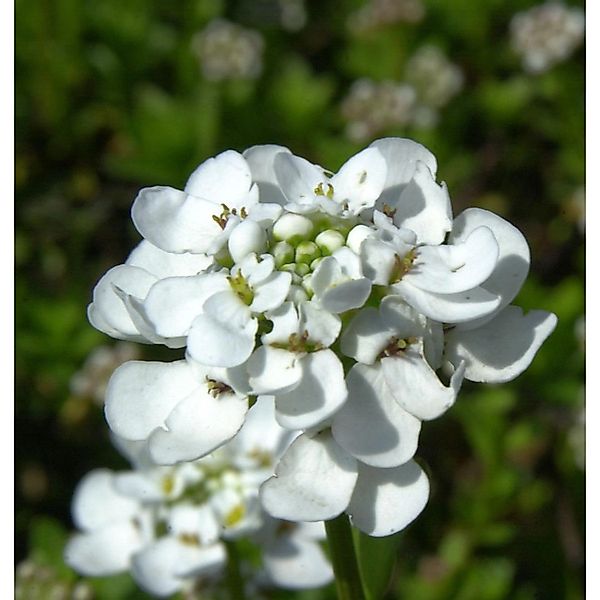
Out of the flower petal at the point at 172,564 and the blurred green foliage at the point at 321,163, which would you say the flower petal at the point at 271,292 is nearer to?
the flower petal at the point at 172,564

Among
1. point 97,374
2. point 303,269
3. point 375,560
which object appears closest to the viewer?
point 303,269

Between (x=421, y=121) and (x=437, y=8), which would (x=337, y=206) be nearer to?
(x=421, y=121)

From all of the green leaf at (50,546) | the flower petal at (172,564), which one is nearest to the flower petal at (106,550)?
the flower petal at (172,564)

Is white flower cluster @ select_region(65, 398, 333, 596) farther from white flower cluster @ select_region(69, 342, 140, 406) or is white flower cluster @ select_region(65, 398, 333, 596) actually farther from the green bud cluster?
white flower cluster @ select_region(69, 342, 140, 406)

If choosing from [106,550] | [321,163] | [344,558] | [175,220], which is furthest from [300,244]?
[321,163]

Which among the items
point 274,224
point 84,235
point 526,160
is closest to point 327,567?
point 274,224

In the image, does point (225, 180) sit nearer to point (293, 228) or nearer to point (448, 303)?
point (293, 228)
